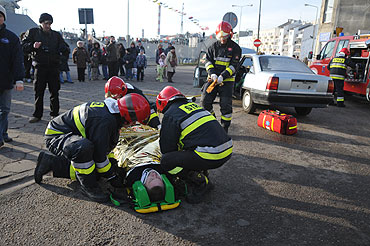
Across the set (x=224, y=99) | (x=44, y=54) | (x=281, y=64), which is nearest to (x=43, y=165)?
(x=44, y=54)

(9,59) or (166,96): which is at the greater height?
(9,59)

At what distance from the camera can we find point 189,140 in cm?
290

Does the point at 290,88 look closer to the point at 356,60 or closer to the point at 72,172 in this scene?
the point at 72,172

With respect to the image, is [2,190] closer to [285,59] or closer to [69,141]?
[69,141]

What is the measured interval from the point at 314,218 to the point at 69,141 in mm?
2585

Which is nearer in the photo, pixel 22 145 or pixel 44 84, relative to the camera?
pixel 22 145

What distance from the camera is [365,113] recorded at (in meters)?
8.61

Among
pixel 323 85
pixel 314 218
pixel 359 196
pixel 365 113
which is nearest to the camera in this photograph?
pixel 314 218

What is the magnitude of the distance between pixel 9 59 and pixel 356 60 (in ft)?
35.6

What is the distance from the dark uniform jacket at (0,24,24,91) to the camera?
418 cm

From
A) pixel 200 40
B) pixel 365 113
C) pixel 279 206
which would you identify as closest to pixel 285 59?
pixel 365 113

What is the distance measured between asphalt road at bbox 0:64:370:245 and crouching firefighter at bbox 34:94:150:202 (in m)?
0.31

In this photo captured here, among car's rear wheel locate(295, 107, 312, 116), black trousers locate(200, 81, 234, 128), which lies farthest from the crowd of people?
car's rear wheel locate(295, 107, 312, 116)

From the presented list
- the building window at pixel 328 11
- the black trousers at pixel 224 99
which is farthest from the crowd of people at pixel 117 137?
the building window at pixel 328 11
